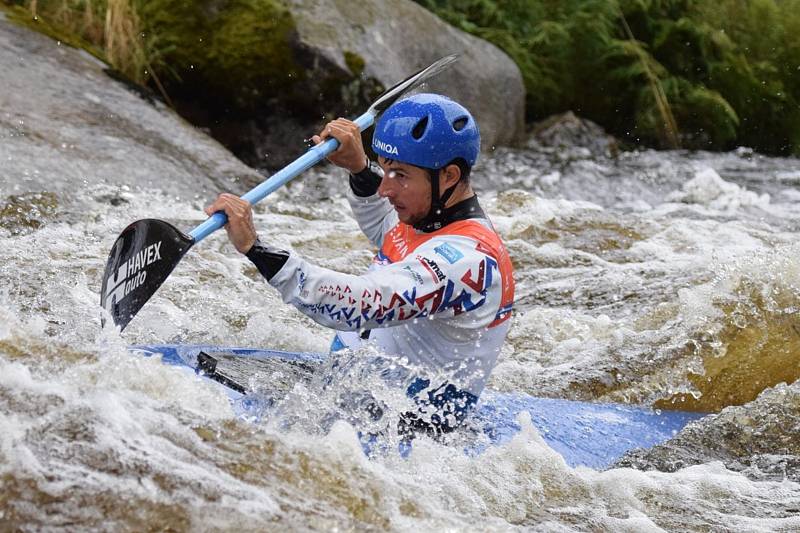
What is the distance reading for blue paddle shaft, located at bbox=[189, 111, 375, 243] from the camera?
3498mm

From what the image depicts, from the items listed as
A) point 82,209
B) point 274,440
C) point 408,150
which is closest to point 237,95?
point 82,209

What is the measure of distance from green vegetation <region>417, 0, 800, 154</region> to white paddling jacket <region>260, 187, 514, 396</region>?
7866 mm

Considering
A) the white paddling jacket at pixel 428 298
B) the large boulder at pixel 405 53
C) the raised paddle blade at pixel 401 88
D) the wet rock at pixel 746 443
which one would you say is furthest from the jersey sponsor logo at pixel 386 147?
the large boulder at pixel 405 53

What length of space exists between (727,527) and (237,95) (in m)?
6.28

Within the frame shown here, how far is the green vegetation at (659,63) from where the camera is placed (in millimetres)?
11359

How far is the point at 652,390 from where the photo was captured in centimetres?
499

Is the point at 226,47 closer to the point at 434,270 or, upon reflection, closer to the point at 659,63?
the point at 659,63

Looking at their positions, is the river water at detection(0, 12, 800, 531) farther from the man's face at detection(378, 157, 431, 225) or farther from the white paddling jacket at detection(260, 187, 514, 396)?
the man's face at detection(378, 157, 431, 225)

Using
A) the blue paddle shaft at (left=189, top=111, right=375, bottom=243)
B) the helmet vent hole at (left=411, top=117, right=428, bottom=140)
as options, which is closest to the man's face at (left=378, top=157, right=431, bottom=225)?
the helmet vent hole at (left=411, top=117, right=428, bottom=140)

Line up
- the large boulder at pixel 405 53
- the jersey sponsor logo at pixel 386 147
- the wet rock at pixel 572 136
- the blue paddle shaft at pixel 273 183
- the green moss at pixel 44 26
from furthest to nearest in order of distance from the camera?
the wet rock at pixel 572 136
the large boulder at pixel 405 53
the green moss at pixel 44 26
the jersey sponsor logo at pixel 386 147
the blue paddle shaft at pixel 273 183

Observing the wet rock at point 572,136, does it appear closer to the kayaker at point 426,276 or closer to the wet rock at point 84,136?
the wet rock at point 84,136


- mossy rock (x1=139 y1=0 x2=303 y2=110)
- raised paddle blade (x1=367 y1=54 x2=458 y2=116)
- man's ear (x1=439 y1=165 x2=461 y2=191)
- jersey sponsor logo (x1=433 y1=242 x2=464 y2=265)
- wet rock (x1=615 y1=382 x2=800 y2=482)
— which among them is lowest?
mossy rock (x1=139 y1=0 x2=303 y2=110)

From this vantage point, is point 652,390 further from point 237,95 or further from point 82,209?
point 237,95

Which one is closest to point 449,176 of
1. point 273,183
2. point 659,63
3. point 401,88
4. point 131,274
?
point 273,183
